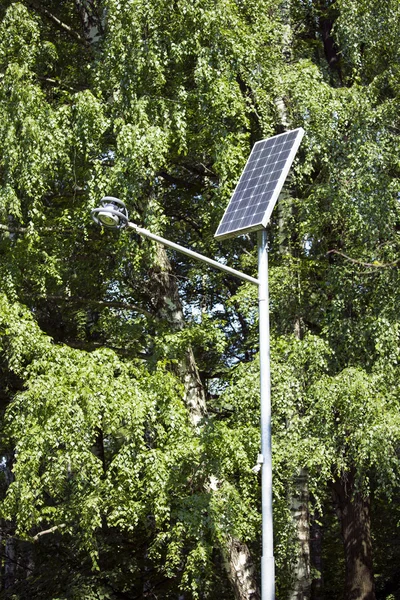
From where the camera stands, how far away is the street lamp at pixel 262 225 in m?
8.05

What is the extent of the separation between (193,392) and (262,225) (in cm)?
632

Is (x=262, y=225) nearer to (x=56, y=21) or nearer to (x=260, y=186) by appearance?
(x=260, y=186)

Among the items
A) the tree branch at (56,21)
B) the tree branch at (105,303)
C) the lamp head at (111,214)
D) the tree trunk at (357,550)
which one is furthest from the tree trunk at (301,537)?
the tree branch at (56,21)

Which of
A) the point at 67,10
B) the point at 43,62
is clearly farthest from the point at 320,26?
the point at 43,62

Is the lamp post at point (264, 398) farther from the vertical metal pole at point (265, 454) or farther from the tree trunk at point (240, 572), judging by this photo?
the tree trunk at point (240, 572)

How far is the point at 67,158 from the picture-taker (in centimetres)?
1410

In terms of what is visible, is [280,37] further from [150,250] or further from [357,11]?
[150,250]

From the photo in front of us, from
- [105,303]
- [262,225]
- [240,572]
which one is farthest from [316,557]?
[262,225]

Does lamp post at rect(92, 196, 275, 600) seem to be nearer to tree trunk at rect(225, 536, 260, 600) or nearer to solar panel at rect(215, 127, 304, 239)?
solar panel at rect(215, 127, 304, 239)

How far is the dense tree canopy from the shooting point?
1238cm

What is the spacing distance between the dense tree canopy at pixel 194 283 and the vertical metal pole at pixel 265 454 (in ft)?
12.9

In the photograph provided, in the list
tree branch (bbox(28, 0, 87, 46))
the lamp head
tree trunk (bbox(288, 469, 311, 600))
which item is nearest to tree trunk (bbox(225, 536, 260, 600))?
tree trunk (bbox(288, 469, 311, 600))

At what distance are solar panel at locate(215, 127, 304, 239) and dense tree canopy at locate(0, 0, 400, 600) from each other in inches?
100

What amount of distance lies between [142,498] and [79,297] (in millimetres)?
5730
